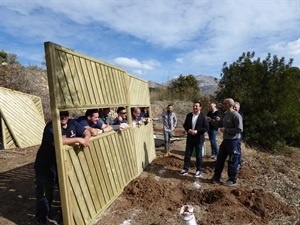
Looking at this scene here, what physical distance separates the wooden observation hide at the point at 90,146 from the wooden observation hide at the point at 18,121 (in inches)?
230

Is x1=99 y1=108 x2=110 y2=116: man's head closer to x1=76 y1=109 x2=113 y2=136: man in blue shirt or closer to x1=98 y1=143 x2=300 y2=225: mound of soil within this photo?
x1=76 y1=109 x2=113 y2=136: man in blue shirt

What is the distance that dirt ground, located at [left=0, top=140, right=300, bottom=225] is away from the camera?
15.2 feet

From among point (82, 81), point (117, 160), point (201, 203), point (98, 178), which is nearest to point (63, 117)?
point (82, 81)

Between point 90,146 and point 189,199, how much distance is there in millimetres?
2311

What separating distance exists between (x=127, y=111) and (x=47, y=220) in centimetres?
Answer: 309

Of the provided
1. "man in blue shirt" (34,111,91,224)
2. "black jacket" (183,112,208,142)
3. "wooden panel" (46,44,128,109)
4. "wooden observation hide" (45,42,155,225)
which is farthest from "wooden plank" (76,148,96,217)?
"black jacket" (183,112,208,142)

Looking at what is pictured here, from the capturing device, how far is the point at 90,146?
4562 millimetres

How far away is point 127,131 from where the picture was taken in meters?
6.54

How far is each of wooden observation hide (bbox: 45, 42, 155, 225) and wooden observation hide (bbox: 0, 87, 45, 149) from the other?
19.1ft

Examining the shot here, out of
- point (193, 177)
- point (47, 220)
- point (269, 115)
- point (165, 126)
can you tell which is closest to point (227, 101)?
point (193, 177)

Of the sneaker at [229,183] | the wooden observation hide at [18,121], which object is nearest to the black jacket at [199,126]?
the sneaker at [229,183]

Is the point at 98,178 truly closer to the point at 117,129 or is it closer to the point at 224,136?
the point at 117,129

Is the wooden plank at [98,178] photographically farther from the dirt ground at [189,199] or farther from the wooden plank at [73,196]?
the wooden plank at [73,196]

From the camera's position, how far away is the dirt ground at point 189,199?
4.64 metres
